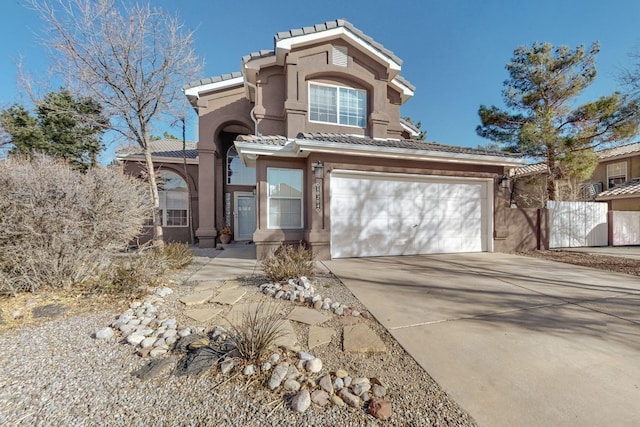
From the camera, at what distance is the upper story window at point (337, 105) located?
8.95 m

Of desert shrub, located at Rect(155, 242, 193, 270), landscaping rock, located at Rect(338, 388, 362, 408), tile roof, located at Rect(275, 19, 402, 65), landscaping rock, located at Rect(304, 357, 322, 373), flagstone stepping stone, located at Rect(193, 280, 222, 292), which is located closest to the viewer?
landscaping rock, located at Rect(338, 388, 362, 408)

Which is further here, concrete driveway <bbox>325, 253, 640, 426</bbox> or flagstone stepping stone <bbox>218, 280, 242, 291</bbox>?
flagstone stepping stone <bbox>218, 280, 242, 291</bbox>

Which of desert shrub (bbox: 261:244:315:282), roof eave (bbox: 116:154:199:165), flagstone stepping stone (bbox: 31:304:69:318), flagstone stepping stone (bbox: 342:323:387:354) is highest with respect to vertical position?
roof eave (bbox: 116:154:199:165)

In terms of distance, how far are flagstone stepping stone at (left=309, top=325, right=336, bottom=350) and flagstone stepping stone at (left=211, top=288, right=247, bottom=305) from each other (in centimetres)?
153

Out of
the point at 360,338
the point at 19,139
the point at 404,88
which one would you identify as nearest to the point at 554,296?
the point at 360,338

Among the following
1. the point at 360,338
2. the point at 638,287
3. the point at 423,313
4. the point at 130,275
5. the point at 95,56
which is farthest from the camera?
the point at 95,56

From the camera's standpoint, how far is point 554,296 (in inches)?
167

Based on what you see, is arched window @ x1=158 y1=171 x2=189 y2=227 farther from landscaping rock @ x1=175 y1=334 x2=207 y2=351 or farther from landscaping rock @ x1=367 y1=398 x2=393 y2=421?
landscaping rock @ x1=367 y1=398 x2=393 y2=421

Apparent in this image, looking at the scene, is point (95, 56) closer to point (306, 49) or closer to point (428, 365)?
point (306, 49)

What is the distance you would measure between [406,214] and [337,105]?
186 inches

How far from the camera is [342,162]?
729 cm

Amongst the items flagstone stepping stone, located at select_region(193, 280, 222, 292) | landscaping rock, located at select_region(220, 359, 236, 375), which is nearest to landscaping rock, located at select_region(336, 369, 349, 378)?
landscaping rock, located at select_region(220, 359, 236, 375)

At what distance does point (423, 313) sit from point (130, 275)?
4.73 metres

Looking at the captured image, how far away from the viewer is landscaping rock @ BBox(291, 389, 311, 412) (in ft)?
6.04
